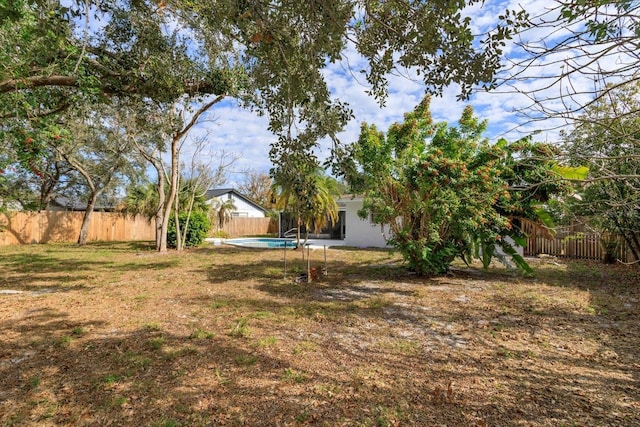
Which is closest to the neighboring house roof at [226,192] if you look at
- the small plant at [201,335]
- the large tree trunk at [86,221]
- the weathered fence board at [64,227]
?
the weathered fence board at [64,227]

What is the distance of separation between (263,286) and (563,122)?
7.23 meters

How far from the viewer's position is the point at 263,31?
3.29 meters

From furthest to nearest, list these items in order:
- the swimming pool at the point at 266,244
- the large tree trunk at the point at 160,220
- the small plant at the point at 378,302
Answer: the swimming pool at the point at 266,244 < the large tree trunk at the point at 160,220 < the small plant at the point at 378,302

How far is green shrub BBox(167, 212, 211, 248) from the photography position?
18.2 metres

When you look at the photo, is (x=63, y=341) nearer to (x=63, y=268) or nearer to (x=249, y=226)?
(x=63, y=268)

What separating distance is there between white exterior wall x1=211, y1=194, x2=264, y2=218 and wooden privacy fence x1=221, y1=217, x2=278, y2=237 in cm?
155

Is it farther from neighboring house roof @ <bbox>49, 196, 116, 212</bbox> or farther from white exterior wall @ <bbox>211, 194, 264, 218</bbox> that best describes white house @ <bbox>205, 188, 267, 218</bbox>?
neighboring house roof @ <bbox>49, 196, 116, 212</bbox>

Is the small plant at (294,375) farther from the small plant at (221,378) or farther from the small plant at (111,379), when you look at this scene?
the small plant at (111,379)

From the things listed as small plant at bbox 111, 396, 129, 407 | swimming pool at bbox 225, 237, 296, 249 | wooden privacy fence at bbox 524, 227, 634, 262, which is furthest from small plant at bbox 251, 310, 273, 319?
swimming pool at bbox 225, 237, 296, 249

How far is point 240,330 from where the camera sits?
5273mm

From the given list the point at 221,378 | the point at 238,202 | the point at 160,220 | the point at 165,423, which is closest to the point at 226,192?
the point at 238,202

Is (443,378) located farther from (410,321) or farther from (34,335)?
(34,335)

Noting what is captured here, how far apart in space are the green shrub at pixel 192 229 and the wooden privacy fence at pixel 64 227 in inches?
339

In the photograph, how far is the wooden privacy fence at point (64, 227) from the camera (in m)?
20.0
